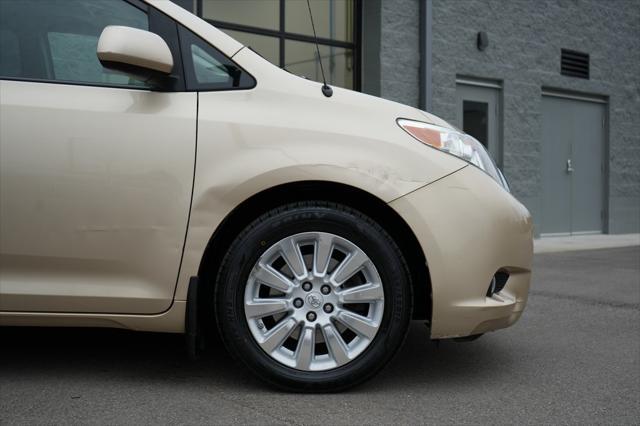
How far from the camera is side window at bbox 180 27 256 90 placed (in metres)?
2.79

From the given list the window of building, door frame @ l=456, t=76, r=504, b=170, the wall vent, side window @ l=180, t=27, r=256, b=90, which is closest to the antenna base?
side window @ l=180, t=27, r=256, b=90

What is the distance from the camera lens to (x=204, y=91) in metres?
2.78

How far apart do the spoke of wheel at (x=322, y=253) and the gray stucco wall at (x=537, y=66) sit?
23.6 feet

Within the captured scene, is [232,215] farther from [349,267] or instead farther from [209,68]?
[209,68]

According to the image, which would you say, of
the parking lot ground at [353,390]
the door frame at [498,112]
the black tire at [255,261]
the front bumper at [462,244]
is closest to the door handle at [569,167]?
the door frame at [498,112]

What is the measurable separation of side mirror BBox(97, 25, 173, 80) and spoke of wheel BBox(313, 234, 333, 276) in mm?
871

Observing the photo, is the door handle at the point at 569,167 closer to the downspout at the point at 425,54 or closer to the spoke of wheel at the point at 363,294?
the downspout at the point at 425,54

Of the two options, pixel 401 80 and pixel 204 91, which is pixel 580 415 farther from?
pixel 401 80

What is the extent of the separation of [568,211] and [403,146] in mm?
10173

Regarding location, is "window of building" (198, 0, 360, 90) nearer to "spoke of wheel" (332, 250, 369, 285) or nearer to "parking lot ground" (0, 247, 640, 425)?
"parking lot ground" (0, 247, 640, 425)

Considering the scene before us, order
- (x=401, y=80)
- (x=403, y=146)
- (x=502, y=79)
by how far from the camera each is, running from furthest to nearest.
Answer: (x=502, y=79) → (x=401, y=80) → (x=403, y=146)

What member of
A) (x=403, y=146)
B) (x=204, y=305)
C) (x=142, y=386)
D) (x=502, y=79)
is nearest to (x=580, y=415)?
(x=403, y=146)

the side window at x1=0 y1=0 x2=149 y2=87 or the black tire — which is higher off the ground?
the side window at x1=0 y1=0 x2=149 y2=87

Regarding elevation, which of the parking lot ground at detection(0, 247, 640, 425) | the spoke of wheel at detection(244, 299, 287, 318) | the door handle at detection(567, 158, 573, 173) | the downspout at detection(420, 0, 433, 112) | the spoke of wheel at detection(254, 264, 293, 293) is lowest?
the parking lot ground at detection(0, 247, 640, 425)
